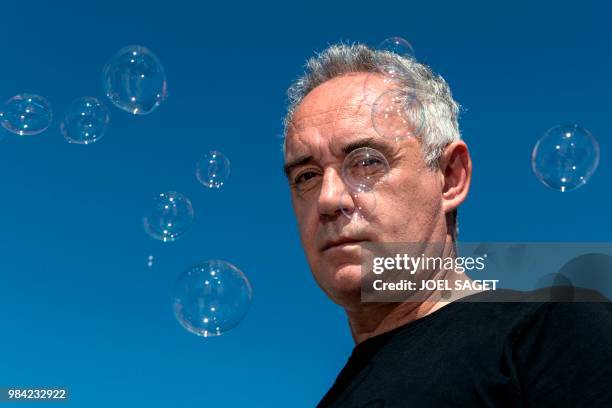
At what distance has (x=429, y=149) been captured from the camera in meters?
3.42

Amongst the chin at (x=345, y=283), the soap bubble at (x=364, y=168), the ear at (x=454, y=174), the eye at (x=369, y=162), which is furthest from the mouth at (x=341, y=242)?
the ear at (x=454, y=174)

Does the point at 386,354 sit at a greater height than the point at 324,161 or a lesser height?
lesser

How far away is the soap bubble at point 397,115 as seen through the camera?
326 cm

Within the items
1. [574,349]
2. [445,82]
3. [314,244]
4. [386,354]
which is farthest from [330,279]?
[445,82]

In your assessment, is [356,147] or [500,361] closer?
[500,361]

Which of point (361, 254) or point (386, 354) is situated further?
point (361, 254)

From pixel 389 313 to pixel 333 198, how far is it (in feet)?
2.15

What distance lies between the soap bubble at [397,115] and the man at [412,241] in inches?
0.5

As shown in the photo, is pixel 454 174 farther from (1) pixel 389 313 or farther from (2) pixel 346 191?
(1) pixel 389 313

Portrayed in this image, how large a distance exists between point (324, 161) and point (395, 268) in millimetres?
660

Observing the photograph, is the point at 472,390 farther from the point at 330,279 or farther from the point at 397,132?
the point at 397,132

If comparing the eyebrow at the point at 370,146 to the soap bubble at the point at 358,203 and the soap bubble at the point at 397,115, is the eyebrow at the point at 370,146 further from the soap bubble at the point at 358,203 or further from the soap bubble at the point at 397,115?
the soap bubble at the point at 358,203

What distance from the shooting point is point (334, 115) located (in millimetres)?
3416

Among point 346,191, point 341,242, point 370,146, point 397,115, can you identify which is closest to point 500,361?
point 341,242
